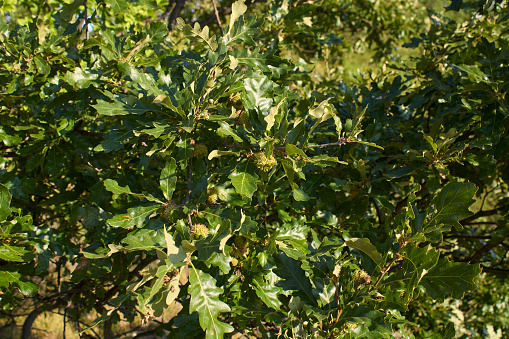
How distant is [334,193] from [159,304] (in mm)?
986

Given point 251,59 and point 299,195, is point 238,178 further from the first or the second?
point 251,59

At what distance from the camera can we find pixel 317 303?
129cm

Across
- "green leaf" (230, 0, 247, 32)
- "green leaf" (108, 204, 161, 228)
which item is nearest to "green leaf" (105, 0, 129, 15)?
"green leaf" (230, 0, 247, 32)

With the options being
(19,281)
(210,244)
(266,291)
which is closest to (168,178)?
(210,244)

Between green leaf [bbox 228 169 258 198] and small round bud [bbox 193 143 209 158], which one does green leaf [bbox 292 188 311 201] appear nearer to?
green leaf [bbox 228 169 258 198]

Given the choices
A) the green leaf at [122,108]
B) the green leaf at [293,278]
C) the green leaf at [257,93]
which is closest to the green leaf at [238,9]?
the green leaf at [257,93]

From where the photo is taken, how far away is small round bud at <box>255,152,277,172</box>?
1.24 meters

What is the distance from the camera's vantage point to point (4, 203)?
1419 millimetres

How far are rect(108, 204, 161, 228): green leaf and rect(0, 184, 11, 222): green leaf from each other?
47 cm

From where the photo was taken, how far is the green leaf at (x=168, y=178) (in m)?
1.29

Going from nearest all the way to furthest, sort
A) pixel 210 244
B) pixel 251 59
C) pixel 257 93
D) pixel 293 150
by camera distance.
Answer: pixel 210 244 → pixel 293 150 → pixel 257 93 → pixel 251 59

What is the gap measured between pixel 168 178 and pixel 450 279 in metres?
0.92

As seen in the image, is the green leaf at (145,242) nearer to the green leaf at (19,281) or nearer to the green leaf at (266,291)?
the green leaf at (266,291)

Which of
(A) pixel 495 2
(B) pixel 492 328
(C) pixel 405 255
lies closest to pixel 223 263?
(C) pixel 405 255
